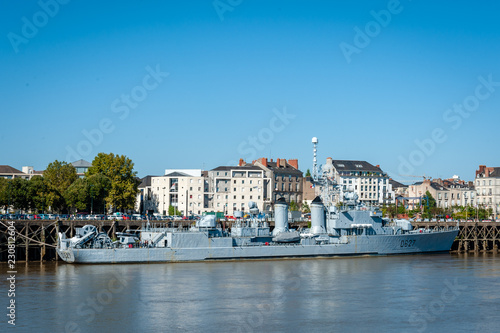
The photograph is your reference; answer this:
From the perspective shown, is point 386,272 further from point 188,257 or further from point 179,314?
point 179,314

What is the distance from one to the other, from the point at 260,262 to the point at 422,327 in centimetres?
2472

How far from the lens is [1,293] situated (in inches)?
1390

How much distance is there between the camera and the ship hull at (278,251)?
49.8 meters

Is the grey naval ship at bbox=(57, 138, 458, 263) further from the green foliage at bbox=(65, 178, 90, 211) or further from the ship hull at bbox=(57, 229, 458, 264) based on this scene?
the green foliage at bbox=(65, 178, 90, 211)

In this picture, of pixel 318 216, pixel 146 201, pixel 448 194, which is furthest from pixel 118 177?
pixel 448 194

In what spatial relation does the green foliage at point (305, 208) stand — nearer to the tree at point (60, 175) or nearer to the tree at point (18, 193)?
the tree at point (60, 175)

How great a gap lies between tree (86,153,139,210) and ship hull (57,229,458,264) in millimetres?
29675

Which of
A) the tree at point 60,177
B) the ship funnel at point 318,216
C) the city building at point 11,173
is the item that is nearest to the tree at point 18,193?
the tree at point 60,177

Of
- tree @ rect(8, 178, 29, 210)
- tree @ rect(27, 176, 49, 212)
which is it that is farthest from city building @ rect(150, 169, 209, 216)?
tree @ rect(8, 178, 29, 210)

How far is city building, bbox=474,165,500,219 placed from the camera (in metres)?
104

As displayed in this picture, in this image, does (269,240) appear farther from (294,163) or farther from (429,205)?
(429,205)

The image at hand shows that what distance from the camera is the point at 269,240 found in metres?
55.9

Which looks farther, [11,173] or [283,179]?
[11,173]

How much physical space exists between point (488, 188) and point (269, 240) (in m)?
64.0
